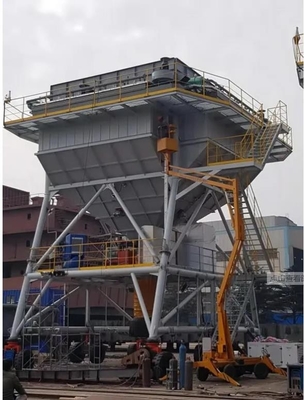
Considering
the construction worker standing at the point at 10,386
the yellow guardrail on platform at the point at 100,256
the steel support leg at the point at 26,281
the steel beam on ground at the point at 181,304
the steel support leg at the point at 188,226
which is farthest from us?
the steel support leg at the point at 26,281

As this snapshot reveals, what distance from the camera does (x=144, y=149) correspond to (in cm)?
2758

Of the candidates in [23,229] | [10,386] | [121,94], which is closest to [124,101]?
[121,94]

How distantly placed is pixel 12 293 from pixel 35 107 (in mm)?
25834

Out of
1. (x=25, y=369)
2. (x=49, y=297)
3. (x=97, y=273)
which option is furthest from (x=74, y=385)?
(x=49, y=297)

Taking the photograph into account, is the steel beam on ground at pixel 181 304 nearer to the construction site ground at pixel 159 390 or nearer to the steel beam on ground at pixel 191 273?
the steel beam on ground at pixel 191 273

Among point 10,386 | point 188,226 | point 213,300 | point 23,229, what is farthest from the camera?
point 23,229

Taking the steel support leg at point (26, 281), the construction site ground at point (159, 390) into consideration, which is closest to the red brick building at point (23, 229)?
the steel support leg at point (26, 281)

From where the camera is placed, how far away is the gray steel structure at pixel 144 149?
1056 inches

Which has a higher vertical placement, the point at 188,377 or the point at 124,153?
the point at 124,153

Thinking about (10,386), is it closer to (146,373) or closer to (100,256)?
(146,373)

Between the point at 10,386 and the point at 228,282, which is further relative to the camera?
the point at 228,282

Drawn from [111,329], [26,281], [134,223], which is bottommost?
[111,329]

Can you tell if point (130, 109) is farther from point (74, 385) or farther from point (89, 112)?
point (74, 385)

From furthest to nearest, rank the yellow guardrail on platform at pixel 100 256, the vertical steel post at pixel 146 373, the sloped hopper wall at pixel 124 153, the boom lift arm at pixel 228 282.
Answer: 1. the sloped hopper wall at pixel 124 153
2. the yellow guardrail on platform at pixel 100 256
3. the boom lift arm at pixel 228 282
4. the vertical steel post at pixel 146 373
